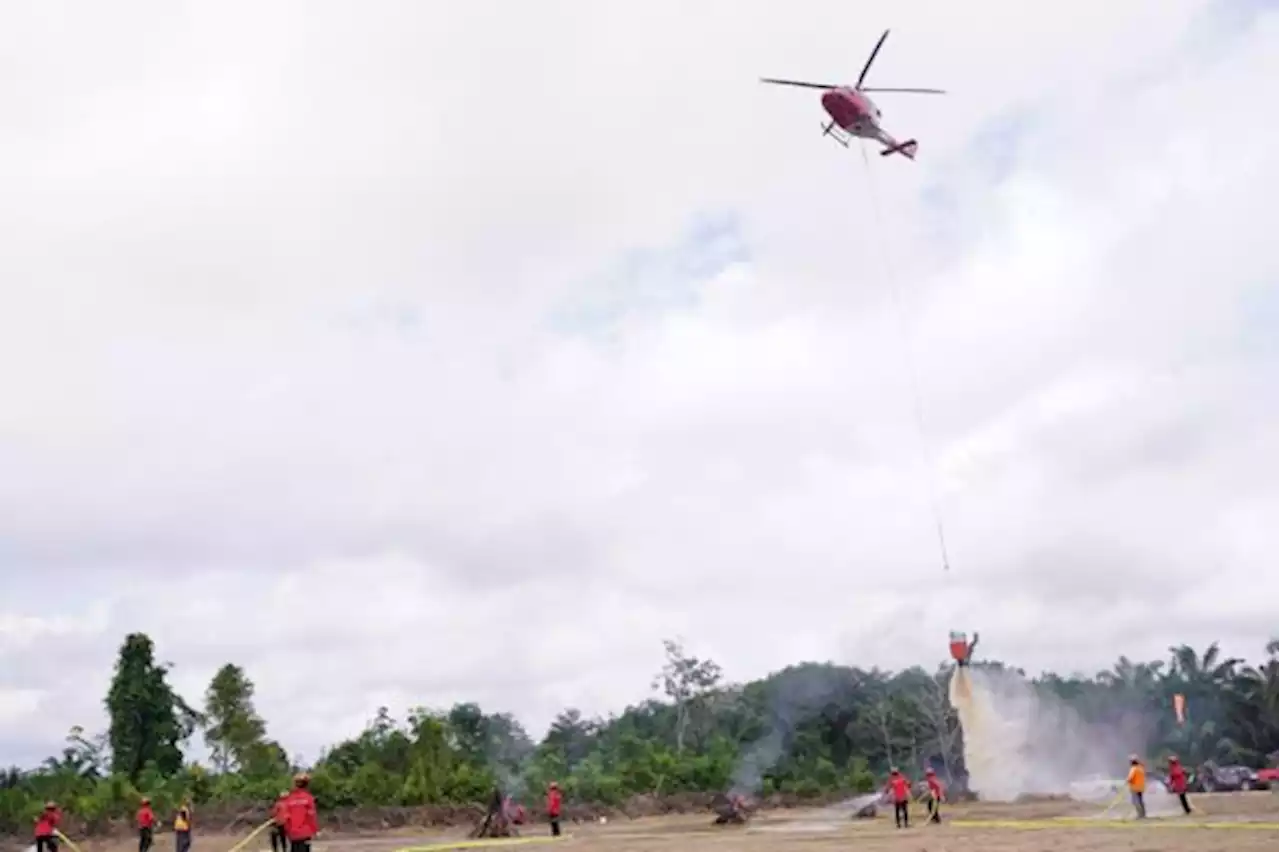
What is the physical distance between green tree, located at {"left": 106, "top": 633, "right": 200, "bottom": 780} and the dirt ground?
17940 millimetres

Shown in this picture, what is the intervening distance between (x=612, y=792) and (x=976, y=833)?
3607 centimetres

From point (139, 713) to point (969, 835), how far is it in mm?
51966

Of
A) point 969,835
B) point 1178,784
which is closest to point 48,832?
point 969,835

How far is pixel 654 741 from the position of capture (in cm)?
8375

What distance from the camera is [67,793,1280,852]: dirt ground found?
26.0 meters

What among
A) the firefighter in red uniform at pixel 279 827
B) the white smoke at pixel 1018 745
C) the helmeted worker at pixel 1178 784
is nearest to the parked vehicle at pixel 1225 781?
the white smoke at pixel 1018 745

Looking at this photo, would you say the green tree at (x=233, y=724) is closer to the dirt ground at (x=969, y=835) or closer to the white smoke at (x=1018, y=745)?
the dirt ground at (x=969, y=835)

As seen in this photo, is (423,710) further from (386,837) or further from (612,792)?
(386,837)

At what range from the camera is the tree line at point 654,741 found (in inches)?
2382

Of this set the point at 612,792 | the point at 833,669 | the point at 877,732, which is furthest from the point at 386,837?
the point at 833,669

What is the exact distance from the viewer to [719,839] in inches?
1401

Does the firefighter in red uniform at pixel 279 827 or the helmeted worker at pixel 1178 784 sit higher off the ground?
the firefighter in red uniform at pixel 279 827

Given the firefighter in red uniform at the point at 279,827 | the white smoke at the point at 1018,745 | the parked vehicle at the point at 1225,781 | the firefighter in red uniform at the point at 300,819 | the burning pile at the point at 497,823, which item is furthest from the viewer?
the parked vehicle at the point at 1225,781

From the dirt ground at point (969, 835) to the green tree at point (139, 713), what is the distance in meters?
17.9
